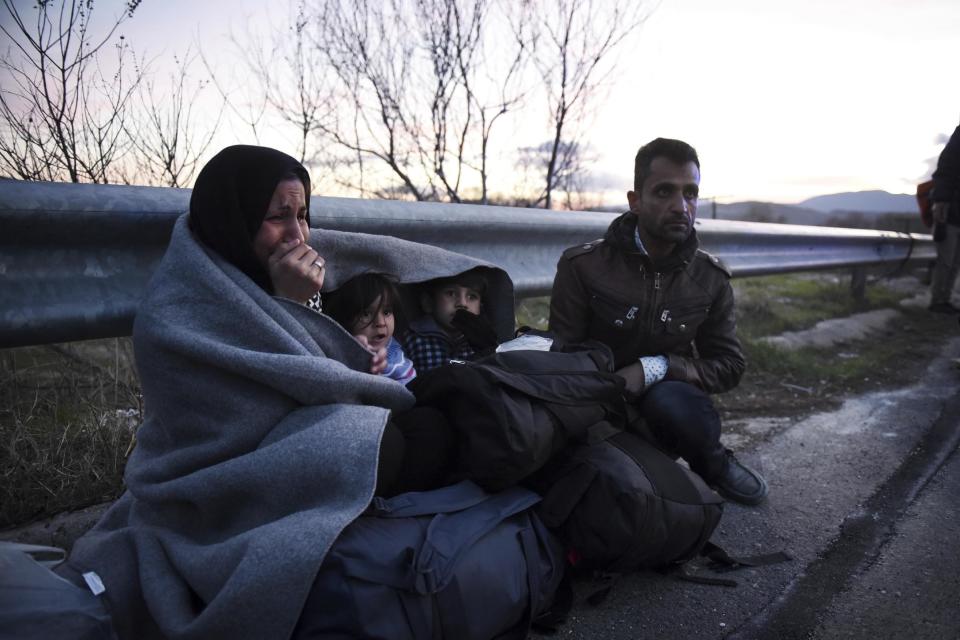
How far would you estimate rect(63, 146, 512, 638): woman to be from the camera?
152 cm

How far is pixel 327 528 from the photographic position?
5.00 ft

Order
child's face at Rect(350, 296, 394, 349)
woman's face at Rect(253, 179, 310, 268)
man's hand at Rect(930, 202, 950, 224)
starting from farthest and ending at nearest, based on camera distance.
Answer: man's hand at Rect(930, 202, 950, 224) < child's face at Rect(350, 296, 394, 349) < woman's face at Rect(253, 179, 310, 268)

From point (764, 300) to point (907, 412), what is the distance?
3017mm

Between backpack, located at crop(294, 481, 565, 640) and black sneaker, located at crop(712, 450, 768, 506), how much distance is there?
0.91m

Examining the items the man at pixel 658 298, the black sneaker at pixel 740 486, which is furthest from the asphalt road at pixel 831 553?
the man at pixel 658 298

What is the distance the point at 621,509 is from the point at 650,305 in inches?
39.6

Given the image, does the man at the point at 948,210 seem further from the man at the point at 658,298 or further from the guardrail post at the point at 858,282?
the man at the point at 658,298

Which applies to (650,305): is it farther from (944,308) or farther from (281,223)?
(944,308)

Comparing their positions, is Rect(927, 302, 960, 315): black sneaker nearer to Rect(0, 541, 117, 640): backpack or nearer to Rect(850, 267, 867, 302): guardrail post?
Rect(850, 267, 867, 302): guardrail post

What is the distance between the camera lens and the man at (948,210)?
19.3ft

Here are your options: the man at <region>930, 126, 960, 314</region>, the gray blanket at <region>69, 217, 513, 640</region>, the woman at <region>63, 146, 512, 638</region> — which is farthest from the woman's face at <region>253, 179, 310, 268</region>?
the man at <region>930, 126, 960, 314</region>

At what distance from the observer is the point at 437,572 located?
157 centimetres

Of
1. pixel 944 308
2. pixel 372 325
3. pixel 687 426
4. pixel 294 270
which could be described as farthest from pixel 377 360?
pixel 944 308

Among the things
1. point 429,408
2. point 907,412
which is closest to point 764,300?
point 907,412
